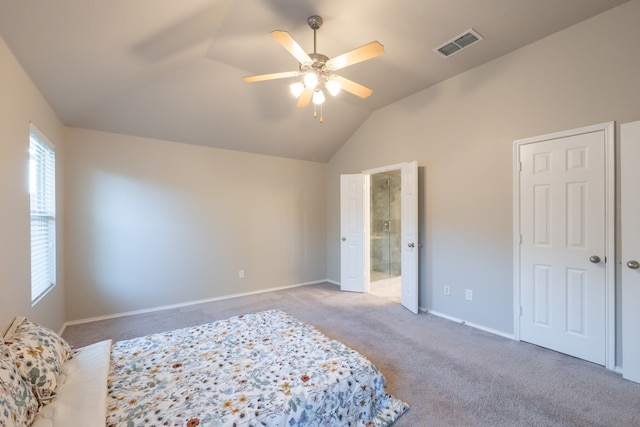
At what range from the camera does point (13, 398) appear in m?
1.14

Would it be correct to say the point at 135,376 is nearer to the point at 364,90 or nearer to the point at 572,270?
the point at 364,90

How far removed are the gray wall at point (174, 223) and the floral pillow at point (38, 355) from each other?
1.90m

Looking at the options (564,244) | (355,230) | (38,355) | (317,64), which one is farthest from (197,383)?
(355,230)

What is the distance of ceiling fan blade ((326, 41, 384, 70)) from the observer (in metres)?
1.95

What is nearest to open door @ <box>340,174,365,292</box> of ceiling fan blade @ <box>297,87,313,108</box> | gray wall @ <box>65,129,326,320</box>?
gray wall @ <box>65,129,326,320</box>

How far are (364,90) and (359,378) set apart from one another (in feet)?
7.74

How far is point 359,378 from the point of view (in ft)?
5.35

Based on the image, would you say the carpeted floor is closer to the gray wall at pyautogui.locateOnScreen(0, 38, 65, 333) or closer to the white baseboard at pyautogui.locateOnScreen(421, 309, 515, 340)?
the white baseboard at pyautogui.locateOnScreen(421, 309, 515, 340)

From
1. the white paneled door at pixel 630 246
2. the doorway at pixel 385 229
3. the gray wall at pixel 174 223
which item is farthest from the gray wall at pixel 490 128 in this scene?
the gray wall at pixel 174 223

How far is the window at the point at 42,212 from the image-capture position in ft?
8.12

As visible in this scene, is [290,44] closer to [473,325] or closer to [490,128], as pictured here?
[490,128]

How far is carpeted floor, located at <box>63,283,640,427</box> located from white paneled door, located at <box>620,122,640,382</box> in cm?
24

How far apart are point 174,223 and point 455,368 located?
3.86 m

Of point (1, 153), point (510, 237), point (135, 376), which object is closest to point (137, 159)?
point (1, 153)
